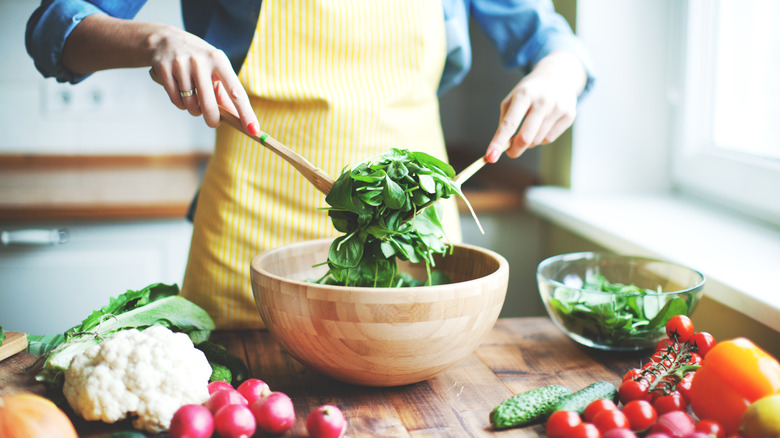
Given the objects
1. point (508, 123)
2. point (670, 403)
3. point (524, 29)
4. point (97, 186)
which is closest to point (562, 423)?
point (670, 403)

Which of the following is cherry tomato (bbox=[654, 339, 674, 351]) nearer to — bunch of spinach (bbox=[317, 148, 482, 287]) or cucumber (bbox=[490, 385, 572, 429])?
cucumber (bbox=[490, 385, 572, 429])

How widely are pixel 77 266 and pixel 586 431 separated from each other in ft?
4.86

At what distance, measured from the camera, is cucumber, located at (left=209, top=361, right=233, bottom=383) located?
82cm

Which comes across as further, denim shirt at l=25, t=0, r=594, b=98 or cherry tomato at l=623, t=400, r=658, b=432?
denim shirt at l=25, t=0, r=594, b=98

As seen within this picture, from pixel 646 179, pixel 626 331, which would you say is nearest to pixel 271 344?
pixel 626 331

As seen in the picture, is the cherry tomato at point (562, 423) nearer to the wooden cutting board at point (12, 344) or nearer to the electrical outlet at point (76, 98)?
the wooden cutting board at point (12, 344)

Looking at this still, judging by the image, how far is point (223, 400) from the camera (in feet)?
2.37

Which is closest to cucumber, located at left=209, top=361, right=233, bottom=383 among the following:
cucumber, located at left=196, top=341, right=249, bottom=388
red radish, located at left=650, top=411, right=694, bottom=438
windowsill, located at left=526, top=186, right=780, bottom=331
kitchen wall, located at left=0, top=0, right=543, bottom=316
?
cucumber, located at left=196, top=341, right=249, bottom=388

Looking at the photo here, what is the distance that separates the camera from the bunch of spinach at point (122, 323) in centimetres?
81

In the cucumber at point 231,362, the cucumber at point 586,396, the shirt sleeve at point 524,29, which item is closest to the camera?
the cucumber at point 586,396

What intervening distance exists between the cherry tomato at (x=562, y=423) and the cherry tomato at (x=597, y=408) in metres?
0.02

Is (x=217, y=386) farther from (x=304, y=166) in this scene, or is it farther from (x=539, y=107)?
(x=539, y=107)

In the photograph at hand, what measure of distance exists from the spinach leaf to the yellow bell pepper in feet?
1.07

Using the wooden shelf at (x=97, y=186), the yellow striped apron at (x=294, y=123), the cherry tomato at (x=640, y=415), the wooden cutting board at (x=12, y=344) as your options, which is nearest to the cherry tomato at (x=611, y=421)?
the cherry tomato at (x=640, y=415)
